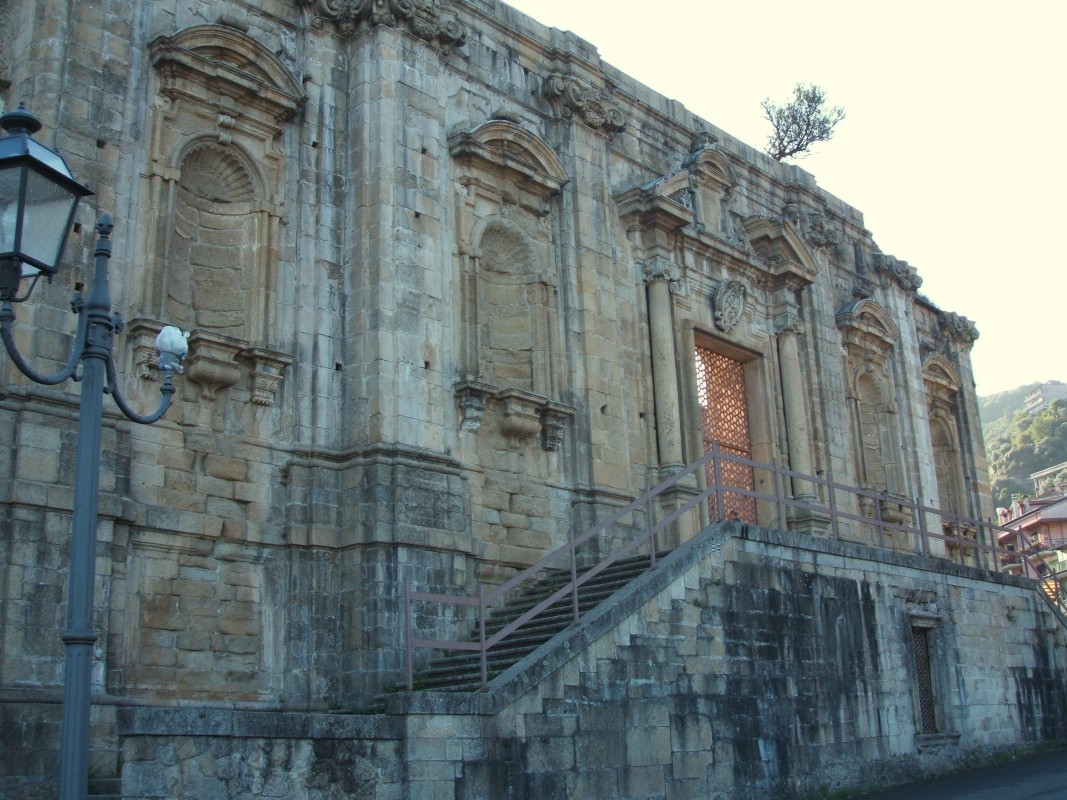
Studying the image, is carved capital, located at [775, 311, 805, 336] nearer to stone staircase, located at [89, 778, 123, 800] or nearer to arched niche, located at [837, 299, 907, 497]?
arched niche, located at [837, 299, 907, 497]

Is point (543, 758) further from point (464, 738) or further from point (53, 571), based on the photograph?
point (53, 571)

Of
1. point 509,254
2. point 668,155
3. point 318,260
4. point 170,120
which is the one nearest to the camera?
point 170,120

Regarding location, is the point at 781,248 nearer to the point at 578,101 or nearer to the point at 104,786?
the point at 578,101

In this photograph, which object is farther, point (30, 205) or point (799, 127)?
point (799, 127)

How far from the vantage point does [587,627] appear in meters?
11.9

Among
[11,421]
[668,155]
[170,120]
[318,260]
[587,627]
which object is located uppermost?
[668,155]

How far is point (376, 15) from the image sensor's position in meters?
15.6

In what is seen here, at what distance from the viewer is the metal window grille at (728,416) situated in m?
19.9

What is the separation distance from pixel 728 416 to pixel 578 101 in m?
5.74

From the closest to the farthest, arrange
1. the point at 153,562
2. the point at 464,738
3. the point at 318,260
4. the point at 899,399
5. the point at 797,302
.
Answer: the point at 464,738, the point at 153,562, the point at 318,260, the point at 797,302, the point at 899,399

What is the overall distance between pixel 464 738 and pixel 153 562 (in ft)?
12.9

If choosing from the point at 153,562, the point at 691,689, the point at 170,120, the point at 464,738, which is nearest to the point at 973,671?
the point at 691,689

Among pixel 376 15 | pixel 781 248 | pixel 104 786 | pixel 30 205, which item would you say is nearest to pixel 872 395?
pixel 781 248

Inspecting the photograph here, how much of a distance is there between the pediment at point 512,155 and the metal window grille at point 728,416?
13.8 ft
